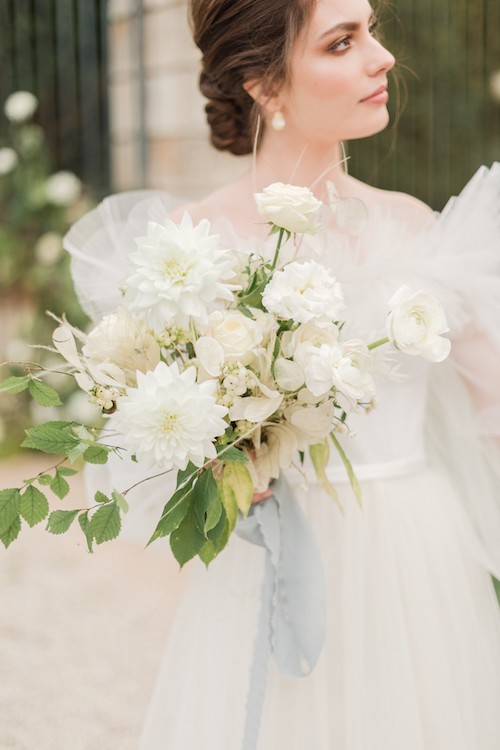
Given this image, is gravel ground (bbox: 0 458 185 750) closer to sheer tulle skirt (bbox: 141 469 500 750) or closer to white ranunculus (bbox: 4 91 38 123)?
sheer tulle skirt (bbox: 141 469 500 750)

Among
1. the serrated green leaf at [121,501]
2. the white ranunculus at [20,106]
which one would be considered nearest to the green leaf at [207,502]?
the serrated green leaf at [121,501]

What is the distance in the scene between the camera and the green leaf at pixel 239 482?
56.6 inches

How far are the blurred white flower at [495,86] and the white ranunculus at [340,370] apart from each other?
11.6 feet

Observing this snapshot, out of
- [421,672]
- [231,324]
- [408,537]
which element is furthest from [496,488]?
[231,324]

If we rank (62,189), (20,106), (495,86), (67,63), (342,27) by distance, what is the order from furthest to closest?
(67,63), (62,189), (20,106), (495,86), (342,27)

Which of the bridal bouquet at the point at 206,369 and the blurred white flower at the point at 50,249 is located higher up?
the bridal bouquet at the point at 206,369

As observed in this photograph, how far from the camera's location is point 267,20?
175cm

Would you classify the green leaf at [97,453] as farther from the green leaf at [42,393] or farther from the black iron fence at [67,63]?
the black iron fence at [67,63]

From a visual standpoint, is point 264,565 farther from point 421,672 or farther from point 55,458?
point 55,458

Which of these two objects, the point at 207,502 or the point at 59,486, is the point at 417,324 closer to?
the point at 207,502

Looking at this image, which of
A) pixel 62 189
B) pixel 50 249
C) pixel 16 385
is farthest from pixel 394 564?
pixel 62 189

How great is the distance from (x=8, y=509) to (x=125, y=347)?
295 millimetres

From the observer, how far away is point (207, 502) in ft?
4.49

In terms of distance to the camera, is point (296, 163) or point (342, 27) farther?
point (296, 163)
